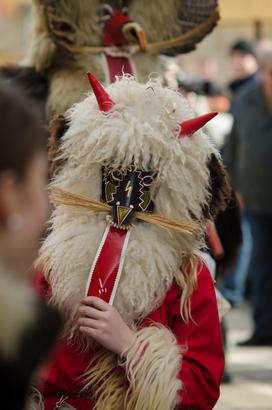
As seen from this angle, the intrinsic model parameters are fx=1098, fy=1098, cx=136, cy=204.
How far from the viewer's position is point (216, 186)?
306 cm

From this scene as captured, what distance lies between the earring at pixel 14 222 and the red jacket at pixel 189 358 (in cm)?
106

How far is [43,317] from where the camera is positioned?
1824 millimetres

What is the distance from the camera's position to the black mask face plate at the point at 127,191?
2.86 metres

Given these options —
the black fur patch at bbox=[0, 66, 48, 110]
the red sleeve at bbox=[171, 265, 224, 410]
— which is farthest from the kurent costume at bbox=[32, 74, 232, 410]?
the black fur patch at bbox=[0, 66, 48, 110]

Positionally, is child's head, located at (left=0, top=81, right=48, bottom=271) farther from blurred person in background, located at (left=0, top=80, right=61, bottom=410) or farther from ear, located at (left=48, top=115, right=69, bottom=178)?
ear, located at (left=48, top=115, right=69, bottom=178)

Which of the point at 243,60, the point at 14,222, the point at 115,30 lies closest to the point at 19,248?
the point at 14,222

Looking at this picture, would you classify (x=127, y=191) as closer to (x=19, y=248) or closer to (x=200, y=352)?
(x=200, y=352)

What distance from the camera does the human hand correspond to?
2775 mm

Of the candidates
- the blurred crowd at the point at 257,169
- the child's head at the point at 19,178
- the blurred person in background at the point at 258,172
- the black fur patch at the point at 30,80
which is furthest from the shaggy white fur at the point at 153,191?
the blurred person in background at the point at 258,172

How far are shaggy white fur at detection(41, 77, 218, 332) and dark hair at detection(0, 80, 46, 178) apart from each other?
3.15 ft

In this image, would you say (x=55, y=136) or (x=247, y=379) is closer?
(x=55, y=136)

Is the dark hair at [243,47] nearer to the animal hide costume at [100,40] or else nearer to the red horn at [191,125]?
the animal hide costume at [100,40]

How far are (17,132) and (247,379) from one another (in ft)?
14.6

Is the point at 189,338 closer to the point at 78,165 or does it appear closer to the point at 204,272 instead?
the point at 204,272
